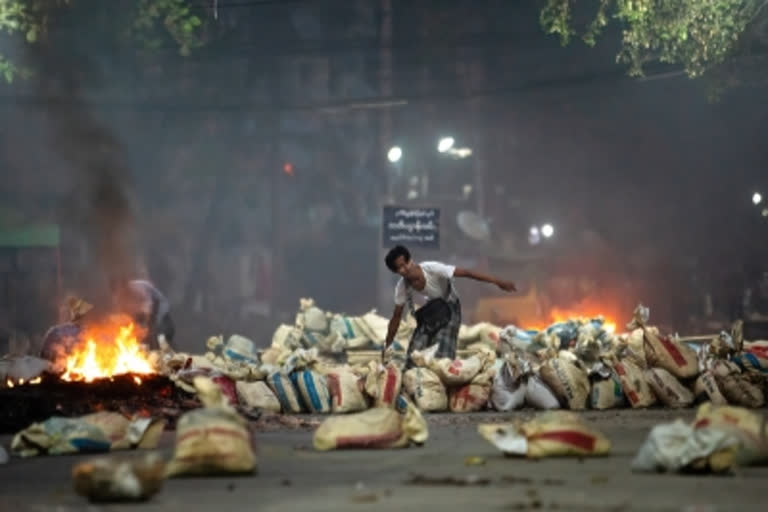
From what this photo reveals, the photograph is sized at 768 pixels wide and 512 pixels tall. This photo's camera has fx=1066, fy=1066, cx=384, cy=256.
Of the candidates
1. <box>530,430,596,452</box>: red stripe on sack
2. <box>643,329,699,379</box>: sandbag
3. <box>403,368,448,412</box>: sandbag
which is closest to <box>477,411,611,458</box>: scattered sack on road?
<box>530,430,596,452</box>: red stripe on sack

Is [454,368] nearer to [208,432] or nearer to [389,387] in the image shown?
[389,387]

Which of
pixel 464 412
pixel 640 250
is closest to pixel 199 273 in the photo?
pixel 640 250

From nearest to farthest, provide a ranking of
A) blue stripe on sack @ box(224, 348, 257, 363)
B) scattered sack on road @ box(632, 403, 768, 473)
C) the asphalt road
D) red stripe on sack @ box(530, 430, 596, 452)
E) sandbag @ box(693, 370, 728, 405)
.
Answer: the asphalt road, scattered sack on road @ box(632, 403, 768, 473), red stripe on sack @ box(530, 430, 596, 452), sandbag @ box(693, 370, 728, 405), blue stripe on sack @ box(224, 348, 257, 363)

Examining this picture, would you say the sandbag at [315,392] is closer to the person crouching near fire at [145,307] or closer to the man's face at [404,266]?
the man's face at [404,266]

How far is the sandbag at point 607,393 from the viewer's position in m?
10.1

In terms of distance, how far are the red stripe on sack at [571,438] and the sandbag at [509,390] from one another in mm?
4231

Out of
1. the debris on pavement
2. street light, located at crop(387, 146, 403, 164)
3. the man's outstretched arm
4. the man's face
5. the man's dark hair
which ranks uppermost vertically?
street light, located at crop(387, 146, 403, 164)

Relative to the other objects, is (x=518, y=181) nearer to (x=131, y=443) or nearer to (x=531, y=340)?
(x=531, y=340)

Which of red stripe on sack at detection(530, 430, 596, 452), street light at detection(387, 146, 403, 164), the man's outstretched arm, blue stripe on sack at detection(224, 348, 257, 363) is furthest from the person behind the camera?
street light at detection(387, 146, 403, 164)

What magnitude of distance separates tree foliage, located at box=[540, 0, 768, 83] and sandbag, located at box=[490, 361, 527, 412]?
551 cm

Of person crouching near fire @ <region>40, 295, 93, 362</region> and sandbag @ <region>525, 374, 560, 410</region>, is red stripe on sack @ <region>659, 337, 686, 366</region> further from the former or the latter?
person crouching near fire @ <region>40, 295, 93, 362</region>

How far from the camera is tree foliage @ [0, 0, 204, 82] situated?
1502cm

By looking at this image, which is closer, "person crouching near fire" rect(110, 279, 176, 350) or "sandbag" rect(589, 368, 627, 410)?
"sandbag" rect(589, 368, 627, 410)

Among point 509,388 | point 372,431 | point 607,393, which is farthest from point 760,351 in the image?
point 372,431
